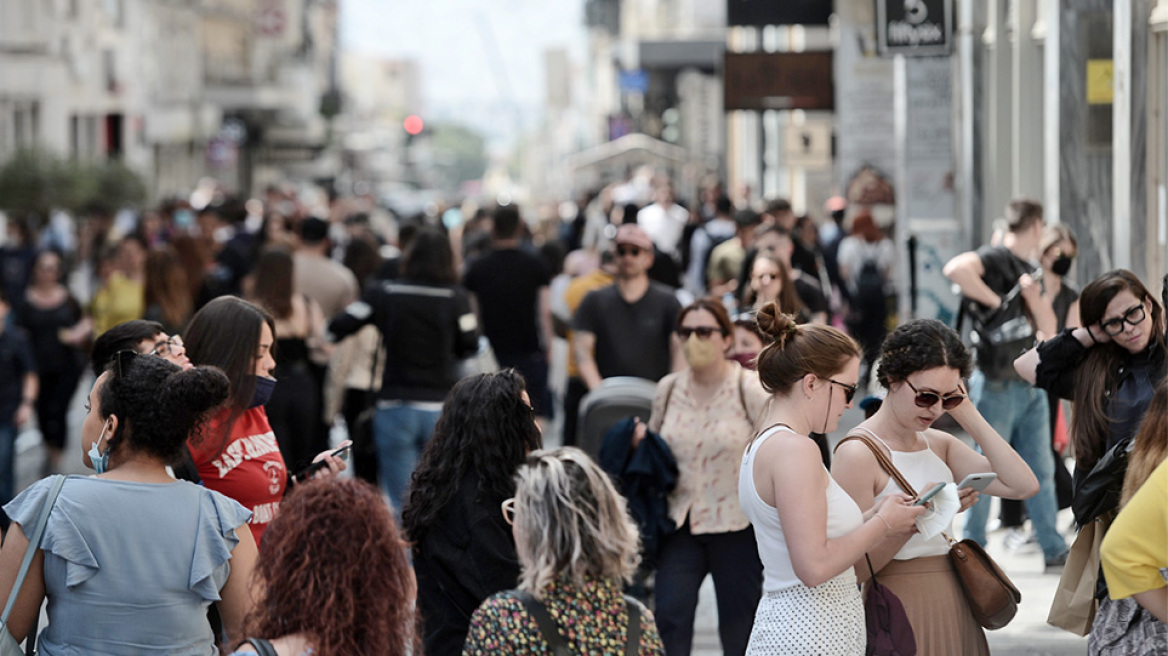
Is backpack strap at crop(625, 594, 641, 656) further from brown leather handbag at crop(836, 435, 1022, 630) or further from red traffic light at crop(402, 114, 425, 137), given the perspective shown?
red traffic light at crop(402, 114, 425, 137)

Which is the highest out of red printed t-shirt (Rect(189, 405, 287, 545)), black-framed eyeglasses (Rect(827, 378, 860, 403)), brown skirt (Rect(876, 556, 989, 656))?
black-framed eyeglasses (Rect(827, 378, 860, 403))

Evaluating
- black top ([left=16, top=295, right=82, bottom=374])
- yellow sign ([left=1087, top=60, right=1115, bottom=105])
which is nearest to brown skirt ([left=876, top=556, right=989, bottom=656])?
yellow sign ([left=1087, top=60, right=1115, bottom=105])

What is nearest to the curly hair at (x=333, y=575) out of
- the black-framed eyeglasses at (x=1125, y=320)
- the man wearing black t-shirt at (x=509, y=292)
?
the black-framed eyeglasses at (x=1125, y=320)

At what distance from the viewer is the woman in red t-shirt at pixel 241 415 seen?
5.50 m

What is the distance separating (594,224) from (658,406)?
1318 centimetres

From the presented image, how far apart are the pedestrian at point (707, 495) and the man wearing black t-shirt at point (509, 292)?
4.79m

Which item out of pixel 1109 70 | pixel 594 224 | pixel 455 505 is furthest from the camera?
pixel 594 224

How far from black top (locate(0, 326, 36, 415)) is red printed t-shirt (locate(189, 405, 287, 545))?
518cm

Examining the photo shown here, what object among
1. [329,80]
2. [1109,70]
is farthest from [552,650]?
[329,80]

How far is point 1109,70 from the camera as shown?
11.6 m

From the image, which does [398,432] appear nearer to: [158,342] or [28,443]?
[158,342]

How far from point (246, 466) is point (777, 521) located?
1978mm

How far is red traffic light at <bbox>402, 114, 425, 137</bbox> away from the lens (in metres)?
41.0

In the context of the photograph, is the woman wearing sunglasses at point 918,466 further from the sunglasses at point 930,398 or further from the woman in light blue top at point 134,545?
the woman in light blue top at point 134,545
